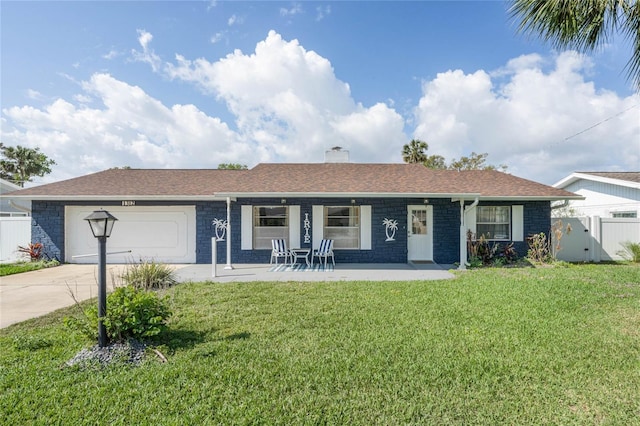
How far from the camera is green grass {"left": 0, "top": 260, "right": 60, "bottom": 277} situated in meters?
8.85

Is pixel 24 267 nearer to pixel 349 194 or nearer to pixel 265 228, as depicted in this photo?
pixel 265 228

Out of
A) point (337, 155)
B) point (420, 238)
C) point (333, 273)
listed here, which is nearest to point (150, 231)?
point (333, 273)

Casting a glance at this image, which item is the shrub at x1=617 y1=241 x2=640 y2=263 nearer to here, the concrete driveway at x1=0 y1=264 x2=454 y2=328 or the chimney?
the concrete driveway at x1=0 y1=264 x2=454 y2=328

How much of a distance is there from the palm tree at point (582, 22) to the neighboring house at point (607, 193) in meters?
8.33

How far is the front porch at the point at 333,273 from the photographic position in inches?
319

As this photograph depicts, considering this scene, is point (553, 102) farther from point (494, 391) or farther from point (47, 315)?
point (47, 315)

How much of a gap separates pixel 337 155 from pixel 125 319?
12046 mm

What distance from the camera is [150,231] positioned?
11.0 meters

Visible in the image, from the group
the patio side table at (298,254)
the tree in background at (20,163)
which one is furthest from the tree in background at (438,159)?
the tree in background at (20,163)

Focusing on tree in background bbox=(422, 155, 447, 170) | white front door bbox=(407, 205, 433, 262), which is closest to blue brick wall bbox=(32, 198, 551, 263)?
white front door bbox=(407, 205, 433, 262)

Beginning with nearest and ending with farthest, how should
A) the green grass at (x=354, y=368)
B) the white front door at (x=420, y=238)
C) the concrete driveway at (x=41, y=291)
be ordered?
the green grass at (x=354, y=368), the concrete driveway at (x=41, y=291), the white front door at (x=420, y=238)

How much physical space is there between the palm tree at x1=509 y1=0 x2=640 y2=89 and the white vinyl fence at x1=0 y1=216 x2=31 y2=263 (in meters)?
16.1

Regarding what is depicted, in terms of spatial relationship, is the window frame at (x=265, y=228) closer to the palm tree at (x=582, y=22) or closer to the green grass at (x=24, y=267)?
the green grass at (x=24, y=267)

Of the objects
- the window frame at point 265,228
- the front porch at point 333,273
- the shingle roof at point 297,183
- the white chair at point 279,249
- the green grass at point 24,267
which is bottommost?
the front porch at point 333,273
